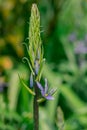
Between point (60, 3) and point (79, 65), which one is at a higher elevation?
point (60, 3)

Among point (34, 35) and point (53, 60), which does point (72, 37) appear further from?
point (34, 35)

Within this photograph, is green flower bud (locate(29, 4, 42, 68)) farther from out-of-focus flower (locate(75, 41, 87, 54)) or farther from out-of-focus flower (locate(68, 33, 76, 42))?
out-of-focus flower (locate(68, 33, 76, 42))

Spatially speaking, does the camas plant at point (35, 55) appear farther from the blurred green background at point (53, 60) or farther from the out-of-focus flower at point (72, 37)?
the out-of-focus flower at point (72, 37)

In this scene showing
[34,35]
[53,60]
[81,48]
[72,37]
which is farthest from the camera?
[53,60]

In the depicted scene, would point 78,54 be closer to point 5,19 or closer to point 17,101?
point 17,101

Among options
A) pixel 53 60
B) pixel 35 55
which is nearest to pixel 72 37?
pixel 53 60

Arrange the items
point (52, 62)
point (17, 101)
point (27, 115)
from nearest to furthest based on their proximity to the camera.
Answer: point (27, 115), point (17, 101), point (52, 62)

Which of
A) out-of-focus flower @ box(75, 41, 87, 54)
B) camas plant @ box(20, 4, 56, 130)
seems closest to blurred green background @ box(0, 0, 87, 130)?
out-of-focus flower @ box(75, 41, 87, 54)

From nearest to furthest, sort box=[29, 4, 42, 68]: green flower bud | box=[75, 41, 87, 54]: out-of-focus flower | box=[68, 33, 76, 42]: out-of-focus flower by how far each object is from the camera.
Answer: box=[29, 4, 42, 68]: green flower bud < box=[75, 41, 87, 54]: out-of-focus flower < box=[68, 33, 76, 42]: out-of-focus flower

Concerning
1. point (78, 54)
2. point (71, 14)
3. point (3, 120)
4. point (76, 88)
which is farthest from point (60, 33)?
point (3, 120)
